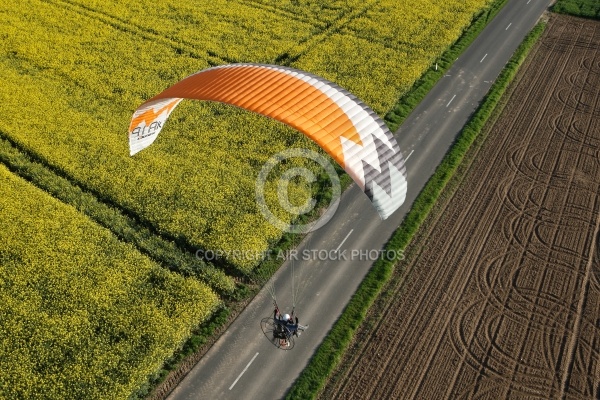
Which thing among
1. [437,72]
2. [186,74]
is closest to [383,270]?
[437,72]

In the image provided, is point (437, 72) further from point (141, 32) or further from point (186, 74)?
point (141, 32)

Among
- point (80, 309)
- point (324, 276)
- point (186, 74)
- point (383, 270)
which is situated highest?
point (186, 74)

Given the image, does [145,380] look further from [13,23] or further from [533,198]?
[13,23]

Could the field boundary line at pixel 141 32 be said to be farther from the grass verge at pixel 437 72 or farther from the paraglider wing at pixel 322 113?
the paraglider wing at pixel 322 113

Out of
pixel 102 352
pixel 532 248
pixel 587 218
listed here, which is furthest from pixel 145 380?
pixel 587 218

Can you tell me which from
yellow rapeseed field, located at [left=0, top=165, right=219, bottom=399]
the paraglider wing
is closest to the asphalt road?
yellow rapeseed field, located at [left=0, top=165, right=219, bottom=399]

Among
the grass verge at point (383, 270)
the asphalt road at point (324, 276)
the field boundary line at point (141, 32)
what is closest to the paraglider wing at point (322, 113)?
the grass verge at point (383, 270)
